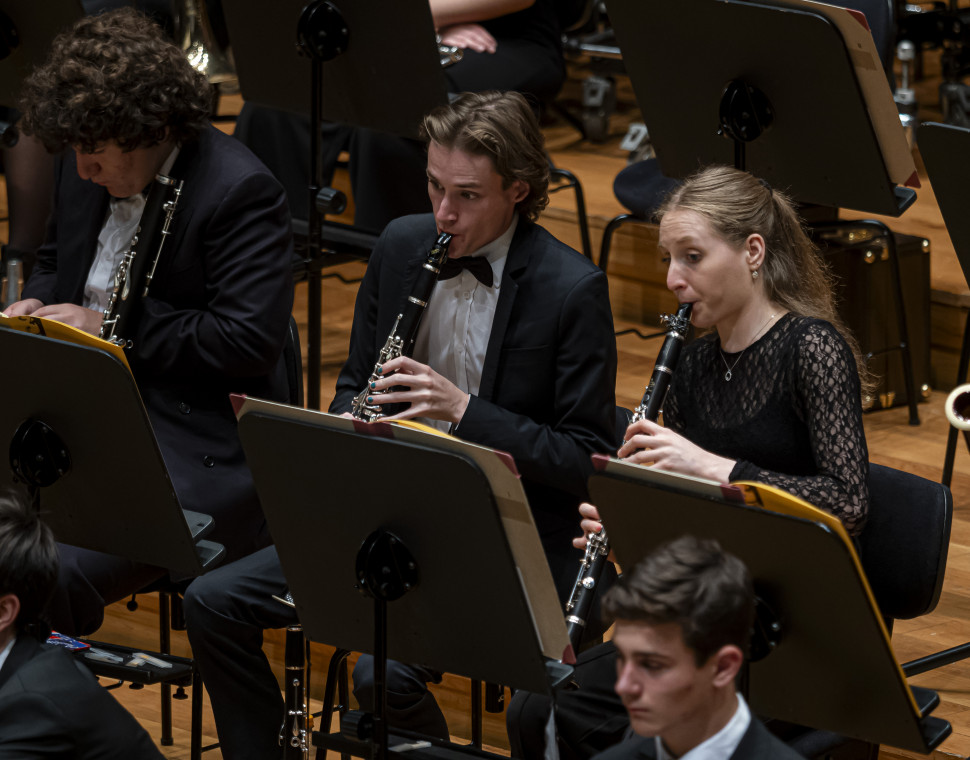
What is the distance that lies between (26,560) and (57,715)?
0.21 metres

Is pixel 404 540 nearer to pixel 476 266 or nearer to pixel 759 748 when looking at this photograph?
pixel 759 748

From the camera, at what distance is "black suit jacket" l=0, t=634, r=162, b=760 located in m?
1.81

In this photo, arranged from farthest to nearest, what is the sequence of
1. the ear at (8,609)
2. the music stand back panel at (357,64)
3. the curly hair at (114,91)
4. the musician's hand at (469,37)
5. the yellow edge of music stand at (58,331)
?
the musician's hand at (469,37), the music stand back panel at (357,64), the curly hair at (114,91), the yellow edge of music stand at (58,331), the ear at (8,609)

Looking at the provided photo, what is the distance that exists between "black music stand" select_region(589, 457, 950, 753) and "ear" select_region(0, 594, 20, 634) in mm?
737

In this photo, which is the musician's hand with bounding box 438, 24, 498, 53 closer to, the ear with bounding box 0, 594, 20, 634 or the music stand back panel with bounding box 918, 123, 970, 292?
the music stand back panel with bounding box 918, 123, 970, 292

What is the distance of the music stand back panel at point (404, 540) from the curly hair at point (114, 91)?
2.78ft

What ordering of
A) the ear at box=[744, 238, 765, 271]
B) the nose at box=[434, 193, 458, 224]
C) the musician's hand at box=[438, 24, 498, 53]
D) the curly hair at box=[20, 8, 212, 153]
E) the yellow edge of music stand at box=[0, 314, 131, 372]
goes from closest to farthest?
A: the yellow edge of music stand at box=[0, 314, 131, 372]
the ear at box=[744, 238, 765, 271]
the nose at box=[434, 193, 458, 224]
the curly hair at box=[20, 8, 212, 153]
the musician's hand at box=[438, 24, 498, 53]

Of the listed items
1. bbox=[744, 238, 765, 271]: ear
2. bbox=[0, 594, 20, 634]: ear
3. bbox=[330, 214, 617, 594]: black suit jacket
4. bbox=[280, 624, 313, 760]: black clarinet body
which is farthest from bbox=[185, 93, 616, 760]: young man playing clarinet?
bbox=[0, 594, 20, 634]: ear

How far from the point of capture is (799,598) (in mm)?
1727

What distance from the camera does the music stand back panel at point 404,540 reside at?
1.79 metres

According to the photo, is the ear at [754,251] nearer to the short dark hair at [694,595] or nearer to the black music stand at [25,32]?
the short dark hair at [694,595]

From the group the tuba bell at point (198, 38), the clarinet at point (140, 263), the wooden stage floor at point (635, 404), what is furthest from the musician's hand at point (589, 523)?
the tuba bell at point (198, 38)

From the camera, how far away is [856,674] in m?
1.75

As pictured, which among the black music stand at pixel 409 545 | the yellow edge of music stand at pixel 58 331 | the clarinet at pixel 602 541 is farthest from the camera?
the clarinet at pixel 602 541
